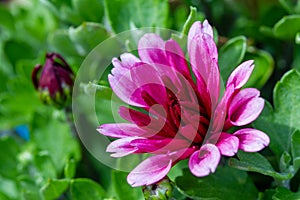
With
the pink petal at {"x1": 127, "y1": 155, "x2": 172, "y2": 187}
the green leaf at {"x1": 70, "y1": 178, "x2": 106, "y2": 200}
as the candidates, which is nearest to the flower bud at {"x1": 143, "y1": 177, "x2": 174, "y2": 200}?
the pink petal at {"x1": 127, "y1": 155, "x2": 172, "y2": 187}

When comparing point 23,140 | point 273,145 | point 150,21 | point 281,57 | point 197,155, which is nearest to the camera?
point 197,155

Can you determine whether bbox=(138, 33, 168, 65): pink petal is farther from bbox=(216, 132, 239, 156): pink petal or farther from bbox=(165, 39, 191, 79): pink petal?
bbox=(216, 132, 239, 156): pink petal

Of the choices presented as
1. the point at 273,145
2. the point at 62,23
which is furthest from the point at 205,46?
the point at 62,23

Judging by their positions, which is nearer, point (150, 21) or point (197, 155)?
point (197, 155)

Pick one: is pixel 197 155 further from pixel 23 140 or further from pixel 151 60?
pixel 23 140

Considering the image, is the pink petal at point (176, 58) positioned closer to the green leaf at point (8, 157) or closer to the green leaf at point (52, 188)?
the green leaf at point (52, 188)

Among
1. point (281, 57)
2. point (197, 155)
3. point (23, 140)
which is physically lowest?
point (23, 140)
